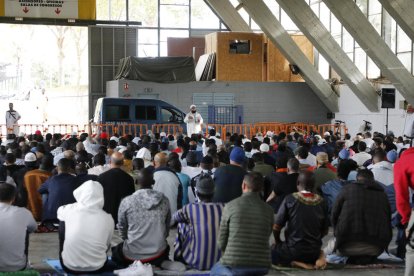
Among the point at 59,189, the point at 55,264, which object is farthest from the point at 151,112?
the point at 55,264

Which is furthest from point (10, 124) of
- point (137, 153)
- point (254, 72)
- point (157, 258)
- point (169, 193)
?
point (157, 258)

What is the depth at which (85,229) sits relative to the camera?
303 inches

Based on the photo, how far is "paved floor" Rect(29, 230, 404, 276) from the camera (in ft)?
28.2

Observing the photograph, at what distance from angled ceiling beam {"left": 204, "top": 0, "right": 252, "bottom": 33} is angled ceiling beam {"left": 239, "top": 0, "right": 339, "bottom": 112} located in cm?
341

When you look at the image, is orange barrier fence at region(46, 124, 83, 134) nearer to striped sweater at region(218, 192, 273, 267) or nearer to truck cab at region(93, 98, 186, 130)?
truck cab at region(93, 98, 186, 130)

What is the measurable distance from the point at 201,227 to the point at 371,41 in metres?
17.2

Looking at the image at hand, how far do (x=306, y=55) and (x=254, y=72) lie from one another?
2293 millimetres

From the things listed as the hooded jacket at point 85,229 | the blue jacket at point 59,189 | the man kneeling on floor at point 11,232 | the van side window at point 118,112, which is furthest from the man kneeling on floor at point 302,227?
the van side window at point 118,112

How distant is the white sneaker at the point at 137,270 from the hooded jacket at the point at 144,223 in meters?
0.19

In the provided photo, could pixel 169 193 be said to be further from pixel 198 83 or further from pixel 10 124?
pixel 198 83

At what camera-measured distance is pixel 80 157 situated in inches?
513

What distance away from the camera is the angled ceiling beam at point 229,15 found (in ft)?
106

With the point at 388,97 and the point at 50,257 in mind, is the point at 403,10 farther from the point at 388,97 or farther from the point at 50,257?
the point at 50,257

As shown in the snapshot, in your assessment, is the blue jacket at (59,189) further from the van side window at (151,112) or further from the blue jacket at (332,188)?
the van side window at (151,112)
